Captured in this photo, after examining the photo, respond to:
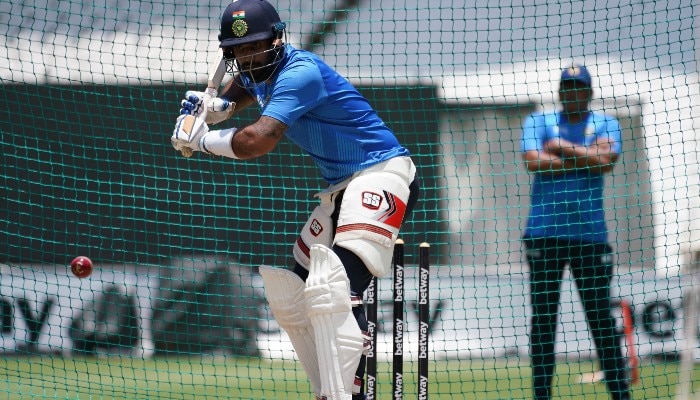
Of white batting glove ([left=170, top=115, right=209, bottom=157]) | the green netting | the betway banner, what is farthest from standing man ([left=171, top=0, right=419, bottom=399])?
the betway banner

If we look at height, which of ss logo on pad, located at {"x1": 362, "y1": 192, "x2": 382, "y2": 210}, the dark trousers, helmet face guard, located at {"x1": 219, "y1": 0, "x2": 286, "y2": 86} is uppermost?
helmet face guard, located at {"x1": 219, "y1": 0, "x2": 286, "y2": 86}

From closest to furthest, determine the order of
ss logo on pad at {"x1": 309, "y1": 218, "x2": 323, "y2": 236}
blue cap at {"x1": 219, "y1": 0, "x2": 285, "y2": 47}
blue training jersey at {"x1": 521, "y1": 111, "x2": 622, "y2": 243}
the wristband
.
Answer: the wristband
blue cap at {"x1": 219, "y1": 0, "x2": 285, "y2": 47}
ss logo on pad at {"x1": 309, "y1": 218, "x2": 323, "y2": 236}
blue training jersey at {"x1": 521, "y1": 111, "x2": 622, "y2": 243}

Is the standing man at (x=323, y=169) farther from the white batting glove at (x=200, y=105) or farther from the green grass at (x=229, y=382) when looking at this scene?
the green grass at (x=229, y=382)

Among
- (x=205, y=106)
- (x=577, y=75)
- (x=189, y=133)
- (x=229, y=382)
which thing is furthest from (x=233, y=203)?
(x=189, y=133)

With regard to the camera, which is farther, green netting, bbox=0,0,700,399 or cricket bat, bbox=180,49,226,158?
green netting, bbox=0,0,700,399

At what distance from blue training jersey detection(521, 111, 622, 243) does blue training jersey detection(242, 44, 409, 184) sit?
1469mm

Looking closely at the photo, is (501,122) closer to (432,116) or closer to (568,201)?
(432,116)

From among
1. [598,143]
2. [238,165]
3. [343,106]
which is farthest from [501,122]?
[343,106]

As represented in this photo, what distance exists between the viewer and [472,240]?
7746 millimetres

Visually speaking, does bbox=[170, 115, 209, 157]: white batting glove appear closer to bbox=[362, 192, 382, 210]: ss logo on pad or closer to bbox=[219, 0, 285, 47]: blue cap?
bbox=[219, 0, 285, 47]: blue cap

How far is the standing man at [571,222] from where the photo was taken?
17.1ft

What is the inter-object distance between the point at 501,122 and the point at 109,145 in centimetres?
306

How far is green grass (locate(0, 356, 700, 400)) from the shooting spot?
223 inches

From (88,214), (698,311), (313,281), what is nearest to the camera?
(313,281)
